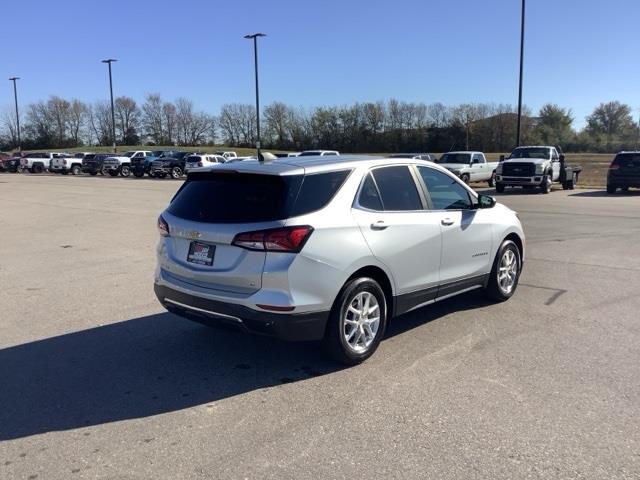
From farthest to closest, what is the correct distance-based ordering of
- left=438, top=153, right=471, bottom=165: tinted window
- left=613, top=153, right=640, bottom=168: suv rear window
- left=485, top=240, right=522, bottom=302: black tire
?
left=438, top=153, right=471, bottom=165: tinted window → left=613, top=153, right=640, bottom=168: suv rear window → left=485, top=240, right=522, bottom=302: black tire

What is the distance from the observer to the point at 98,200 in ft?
71.9

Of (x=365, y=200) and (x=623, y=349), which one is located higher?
(x=365, y=200)

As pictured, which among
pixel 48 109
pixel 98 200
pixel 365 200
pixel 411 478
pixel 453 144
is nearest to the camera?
pixel 411 478

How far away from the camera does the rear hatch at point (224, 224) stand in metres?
4.27

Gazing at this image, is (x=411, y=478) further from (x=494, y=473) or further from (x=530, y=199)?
(x=530, y=199)

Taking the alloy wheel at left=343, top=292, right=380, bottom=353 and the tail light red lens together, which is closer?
the alloy wheel at left=343, top=292, right=380, bottom=353

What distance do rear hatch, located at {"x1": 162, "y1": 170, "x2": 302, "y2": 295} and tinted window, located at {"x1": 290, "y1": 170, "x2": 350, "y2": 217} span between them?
6 cm

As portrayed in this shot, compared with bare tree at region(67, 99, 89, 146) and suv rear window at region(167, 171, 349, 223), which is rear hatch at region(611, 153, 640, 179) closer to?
suv rear window at region(167, 171, 349, 223)

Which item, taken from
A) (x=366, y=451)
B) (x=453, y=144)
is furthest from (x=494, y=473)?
(x=453, y=144)

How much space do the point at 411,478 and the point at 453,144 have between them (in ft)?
338

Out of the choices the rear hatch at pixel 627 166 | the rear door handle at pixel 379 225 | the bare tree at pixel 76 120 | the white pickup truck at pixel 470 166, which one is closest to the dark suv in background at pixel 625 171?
the rear hatch at pixel 627 166

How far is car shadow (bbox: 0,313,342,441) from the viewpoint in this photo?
12.9 feet

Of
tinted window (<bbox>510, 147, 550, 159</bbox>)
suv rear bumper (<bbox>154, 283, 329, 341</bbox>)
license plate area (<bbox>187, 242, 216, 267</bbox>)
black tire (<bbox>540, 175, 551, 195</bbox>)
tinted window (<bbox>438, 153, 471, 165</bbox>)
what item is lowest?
black tire (<bbox>540, 175, 551, 195</bbox>)

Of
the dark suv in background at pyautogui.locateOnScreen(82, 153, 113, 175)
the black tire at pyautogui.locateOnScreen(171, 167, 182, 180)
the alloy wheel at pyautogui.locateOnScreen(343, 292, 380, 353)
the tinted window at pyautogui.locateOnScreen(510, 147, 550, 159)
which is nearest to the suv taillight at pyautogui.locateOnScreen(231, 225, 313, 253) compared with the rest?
the alloy wheel at pyautogui.locateOnScreen(343, 292, 380, 353)
